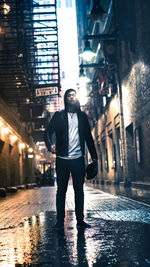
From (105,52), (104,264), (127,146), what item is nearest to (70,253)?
(104,264)

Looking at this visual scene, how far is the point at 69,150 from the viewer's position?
535 cm

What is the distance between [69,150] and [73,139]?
0.17 meters

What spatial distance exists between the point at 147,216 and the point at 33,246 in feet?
8.40

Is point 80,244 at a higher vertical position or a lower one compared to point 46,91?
lower

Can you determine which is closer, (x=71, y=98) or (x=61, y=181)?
(x=61, y=181)

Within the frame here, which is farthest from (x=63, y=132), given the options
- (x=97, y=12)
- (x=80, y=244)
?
(x=97, y=12)

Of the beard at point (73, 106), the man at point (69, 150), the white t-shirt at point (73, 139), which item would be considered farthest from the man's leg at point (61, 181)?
the beard at point (73, 106)

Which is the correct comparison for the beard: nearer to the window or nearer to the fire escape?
the fire escape

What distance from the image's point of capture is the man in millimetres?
5348

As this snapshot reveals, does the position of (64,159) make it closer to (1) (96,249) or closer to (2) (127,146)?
(1) (96,249)

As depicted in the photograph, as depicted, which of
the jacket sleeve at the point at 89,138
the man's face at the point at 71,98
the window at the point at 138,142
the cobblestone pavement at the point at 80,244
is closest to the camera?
the cobblestone pavement at the point at 80,244

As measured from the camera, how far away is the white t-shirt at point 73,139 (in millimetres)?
5355

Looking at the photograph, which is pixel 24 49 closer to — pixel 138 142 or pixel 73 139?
pixel 138 142

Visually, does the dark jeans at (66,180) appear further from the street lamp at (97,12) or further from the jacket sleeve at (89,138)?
the street lamp at (97,12)
